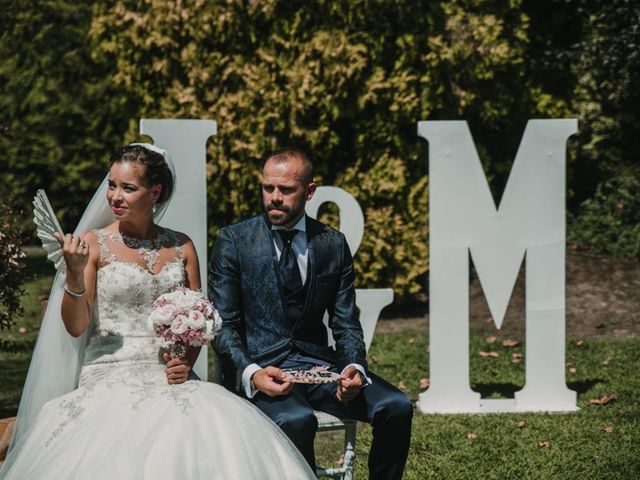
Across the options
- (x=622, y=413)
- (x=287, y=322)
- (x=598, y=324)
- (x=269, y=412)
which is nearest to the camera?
(x=269, y=412)

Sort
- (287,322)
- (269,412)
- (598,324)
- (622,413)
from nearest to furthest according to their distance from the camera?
1. (269,412)
2. (287,322)
3. (622,413)
4. (598,324)

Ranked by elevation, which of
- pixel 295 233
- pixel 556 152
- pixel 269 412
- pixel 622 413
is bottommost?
pixel 622 413

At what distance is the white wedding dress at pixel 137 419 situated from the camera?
355cm

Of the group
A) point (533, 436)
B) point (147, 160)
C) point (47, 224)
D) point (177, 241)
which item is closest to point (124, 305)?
point (177, 241)

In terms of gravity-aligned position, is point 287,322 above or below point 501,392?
above

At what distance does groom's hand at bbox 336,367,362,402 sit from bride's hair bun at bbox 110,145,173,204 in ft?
3.98

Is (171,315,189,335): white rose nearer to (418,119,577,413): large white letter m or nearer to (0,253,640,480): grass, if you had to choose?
(0,253,640,480): grass

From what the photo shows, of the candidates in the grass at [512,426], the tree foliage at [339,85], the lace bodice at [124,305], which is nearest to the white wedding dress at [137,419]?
the lace bodice at [124,305]

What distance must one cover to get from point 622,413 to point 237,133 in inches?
191

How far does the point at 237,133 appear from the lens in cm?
970

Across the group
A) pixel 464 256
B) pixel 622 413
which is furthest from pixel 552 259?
pixel 622 413

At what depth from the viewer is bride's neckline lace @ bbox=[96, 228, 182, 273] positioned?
4.29 m

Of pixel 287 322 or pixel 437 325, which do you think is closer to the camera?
pixel 287 322

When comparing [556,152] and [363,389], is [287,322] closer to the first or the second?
[363,389]
